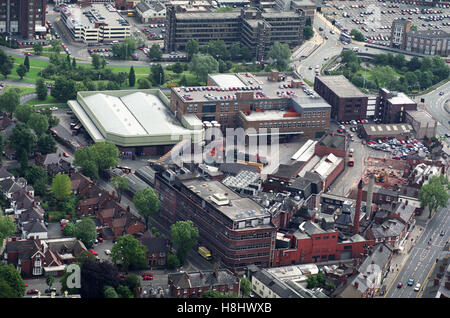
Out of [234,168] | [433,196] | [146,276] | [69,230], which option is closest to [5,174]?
[69,230]

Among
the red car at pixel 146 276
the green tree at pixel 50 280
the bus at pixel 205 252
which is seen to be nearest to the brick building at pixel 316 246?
the bus at pixel 205 252

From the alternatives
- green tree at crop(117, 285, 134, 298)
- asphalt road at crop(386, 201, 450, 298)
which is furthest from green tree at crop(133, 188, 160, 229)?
asphalt road at crop(386, 201, 450, 298)

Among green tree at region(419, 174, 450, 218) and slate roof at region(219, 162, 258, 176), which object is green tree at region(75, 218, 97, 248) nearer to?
slate roof at region(219, 162, 258, 176)

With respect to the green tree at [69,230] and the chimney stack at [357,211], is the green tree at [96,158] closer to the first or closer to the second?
the green tree at [69,230]

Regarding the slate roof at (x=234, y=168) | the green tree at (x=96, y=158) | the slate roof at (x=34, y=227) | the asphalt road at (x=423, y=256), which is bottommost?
the asphalt road at (x=423, y=256)

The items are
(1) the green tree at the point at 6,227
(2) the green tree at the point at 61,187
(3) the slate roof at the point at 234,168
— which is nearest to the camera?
(1) the green tree at the point at 6,227

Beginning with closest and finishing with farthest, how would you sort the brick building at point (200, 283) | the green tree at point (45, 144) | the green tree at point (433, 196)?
the brick building at point (200, 283) → the green tree at point (433, 196) → the green tree at point (45, 144)
